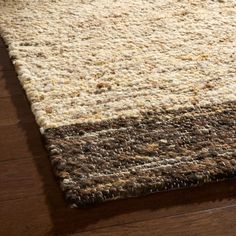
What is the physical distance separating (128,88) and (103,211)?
45cm

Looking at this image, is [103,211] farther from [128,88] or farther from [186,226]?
[128,88]

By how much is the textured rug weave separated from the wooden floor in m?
0.03

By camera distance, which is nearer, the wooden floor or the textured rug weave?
the wooden floor

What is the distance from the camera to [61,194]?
3.39 feet

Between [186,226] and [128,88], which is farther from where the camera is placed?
[128,88]

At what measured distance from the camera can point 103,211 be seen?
996mm

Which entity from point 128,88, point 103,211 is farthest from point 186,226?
point 128,88

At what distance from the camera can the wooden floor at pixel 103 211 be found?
967 mm

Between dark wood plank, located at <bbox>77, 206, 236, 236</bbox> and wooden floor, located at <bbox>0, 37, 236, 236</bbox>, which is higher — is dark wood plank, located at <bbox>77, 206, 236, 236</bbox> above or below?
below

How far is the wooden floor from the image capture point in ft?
3.17

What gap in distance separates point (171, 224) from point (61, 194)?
241 mm

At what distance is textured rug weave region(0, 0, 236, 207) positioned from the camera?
107cm

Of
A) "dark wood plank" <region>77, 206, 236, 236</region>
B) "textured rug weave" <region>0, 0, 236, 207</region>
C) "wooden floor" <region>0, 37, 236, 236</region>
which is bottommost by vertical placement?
"dark wood plank" <region>77, 206, 236, 236</region>

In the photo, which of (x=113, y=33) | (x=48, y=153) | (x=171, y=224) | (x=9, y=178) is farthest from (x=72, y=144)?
(x=113, y=33)
